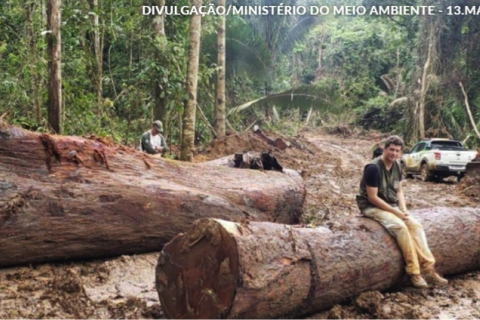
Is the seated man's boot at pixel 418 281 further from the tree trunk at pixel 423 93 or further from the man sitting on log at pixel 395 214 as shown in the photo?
the tree trunk at pixel 423 93

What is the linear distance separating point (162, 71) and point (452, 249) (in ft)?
28.3

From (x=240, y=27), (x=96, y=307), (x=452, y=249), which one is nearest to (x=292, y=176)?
(x=452, y=249)

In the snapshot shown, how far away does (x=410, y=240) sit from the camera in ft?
17.3

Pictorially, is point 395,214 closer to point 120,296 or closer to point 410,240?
point 410,240

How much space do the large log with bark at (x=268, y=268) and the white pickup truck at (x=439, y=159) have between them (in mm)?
12017

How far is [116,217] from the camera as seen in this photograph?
19.6 ft

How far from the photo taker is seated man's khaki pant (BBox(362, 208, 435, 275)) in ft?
17.3

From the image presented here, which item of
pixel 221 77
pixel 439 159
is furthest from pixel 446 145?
pixel 221 77

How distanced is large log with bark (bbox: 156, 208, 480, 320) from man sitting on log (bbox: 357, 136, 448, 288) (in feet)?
0.36

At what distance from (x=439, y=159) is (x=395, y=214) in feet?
39.2

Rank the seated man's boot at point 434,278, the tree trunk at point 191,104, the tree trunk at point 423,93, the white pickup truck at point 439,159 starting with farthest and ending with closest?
the tree trunk at point 423,93, the white pickup truck at point 439,159, the tree trunk at point 191,104, the seated man's boot at point 434,278

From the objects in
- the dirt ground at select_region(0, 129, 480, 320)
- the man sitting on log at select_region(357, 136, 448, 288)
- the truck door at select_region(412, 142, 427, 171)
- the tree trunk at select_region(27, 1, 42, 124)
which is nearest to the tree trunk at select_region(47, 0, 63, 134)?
the tree trunk at select_region(27, 1, 42, 124)

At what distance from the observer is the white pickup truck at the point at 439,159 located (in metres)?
16.1

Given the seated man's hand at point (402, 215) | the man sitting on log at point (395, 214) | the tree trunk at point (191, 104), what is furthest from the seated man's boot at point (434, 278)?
the tree trunk at point (191, 104)
